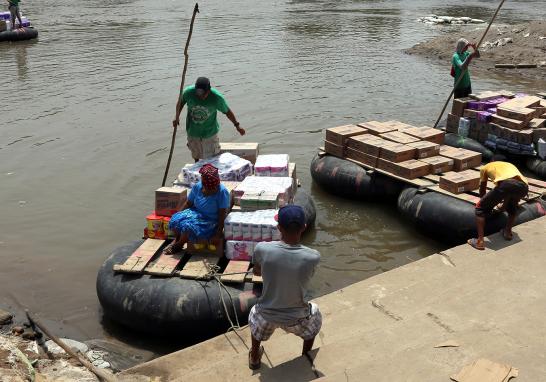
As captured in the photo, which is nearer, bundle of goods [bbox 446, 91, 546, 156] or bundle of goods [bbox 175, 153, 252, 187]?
bundle of goods [bbox 175, 153, 252, 187]

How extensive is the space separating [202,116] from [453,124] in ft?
20.3

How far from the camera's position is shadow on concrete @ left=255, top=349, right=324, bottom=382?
17.1 feet

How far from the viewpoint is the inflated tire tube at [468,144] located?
1203cm

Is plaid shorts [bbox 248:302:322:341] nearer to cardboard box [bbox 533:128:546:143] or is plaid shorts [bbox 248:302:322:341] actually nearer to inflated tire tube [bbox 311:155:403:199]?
inflated tire tube [bbox 311:155:403:199]

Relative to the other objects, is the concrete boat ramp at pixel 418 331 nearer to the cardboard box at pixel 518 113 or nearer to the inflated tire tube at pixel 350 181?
the inflated tire tube at pixel 350 181

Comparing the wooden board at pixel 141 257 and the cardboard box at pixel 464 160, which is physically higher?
the cardboard box at pixel 464 160

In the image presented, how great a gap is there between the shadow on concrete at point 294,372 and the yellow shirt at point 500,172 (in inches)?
168

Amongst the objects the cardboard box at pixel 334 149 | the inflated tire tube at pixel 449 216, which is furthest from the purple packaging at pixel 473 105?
the inflated tire tube at pixel 449 216

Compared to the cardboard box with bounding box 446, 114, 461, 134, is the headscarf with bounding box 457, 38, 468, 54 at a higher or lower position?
higher

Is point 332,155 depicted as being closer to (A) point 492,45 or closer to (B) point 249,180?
(B) point 249,180

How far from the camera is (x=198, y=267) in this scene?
7.21 meters

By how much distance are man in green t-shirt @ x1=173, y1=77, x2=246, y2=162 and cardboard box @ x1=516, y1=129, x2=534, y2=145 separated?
19.1 ft

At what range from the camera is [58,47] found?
88.1 feet

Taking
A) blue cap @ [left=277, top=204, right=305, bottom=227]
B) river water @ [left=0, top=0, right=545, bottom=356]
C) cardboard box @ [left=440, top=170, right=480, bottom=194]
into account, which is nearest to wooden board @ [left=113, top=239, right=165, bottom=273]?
river water @ [left=0, top=0, right=545, bottom=356]
